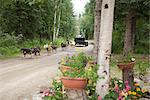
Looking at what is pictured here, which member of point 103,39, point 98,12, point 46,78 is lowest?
point 46,78

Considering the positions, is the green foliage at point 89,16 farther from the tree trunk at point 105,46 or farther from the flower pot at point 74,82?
the flower pot at point 74,82

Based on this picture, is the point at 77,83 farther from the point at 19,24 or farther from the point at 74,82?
the point at 19,24

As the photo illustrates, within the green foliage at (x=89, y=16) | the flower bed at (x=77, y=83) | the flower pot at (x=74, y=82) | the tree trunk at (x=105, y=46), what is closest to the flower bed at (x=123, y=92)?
the tree trunk at (x=105, y=46)

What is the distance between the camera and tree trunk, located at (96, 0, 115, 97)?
6.84 meters

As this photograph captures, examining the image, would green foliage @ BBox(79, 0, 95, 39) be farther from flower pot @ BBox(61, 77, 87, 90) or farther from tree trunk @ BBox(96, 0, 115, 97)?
flower pot @ BBox(61, 77, 87, 90)

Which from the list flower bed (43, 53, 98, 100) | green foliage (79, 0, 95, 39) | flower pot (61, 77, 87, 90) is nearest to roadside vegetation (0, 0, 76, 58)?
green foliage (79, 0, 95, 39)

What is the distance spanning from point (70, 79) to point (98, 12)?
6.32 metres

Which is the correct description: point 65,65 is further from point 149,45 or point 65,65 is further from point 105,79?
point 149,45

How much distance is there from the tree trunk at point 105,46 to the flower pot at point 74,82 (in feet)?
1.30

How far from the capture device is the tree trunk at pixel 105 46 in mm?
6836

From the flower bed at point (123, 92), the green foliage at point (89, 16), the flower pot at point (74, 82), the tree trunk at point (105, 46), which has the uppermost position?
the green foliage at point (89, 16)

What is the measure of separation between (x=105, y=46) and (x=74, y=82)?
3.59 ft

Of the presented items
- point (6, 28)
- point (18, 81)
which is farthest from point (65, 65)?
point (6, 28)

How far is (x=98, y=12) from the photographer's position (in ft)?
42.2
